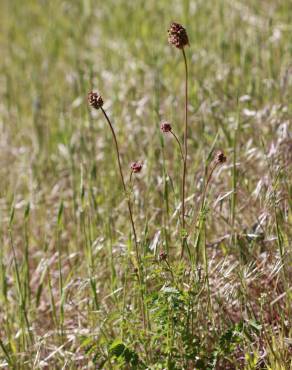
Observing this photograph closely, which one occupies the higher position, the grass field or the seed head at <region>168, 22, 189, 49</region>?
the seed head at <region>168, 22, 189, 49</region>

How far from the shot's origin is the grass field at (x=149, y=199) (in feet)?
6.94

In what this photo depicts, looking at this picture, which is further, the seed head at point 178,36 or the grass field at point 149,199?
the grass field at point 149,199

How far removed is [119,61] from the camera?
4070 mm

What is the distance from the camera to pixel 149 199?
2.76 m

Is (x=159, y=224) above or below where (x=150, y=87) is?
below

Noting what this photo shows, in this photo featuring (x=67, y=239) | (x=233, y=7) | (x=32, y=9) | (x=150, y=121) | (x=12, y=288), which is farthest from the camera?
(x=32, y=9)

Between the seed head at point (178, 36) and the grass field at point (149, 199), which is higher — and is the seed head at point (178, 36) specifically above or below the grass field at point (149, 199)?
above

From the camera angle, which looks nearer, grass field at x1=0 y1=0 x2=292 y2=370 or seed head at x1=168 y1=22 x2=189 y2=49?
seed head at x1=168 y1=22 x2=189 y2=49

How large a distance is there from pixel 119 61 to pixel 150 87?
39cm

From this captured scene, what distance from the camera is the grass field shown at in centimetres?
212

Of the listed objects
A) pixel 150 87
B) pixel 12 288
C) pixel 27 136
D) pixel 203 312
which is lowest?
pixel 12 288

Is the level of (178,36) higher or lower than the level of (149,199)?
higher

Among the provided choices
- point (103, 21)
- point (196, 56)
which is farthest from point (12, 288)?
point (103, 21)

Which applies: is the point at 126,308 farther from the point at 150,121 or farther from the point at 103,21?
the point at 103,21
